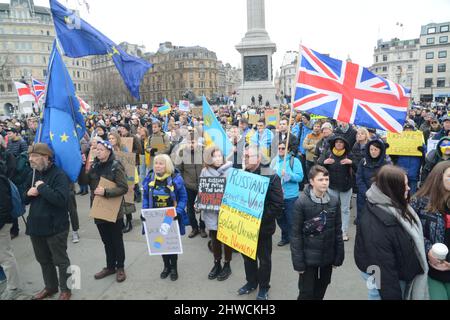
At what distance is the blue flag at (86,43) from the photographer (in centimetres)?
570

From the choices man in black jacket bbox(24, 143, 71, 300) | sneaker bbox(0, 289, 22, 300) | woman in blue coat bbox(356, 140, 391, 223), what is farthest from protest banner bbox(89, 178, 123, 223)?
woman in blue coat bbox(356, 140, 391, 223)

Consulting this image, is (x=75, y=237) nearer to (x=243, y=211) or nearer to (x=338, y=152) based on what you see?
(x=243, y=211)

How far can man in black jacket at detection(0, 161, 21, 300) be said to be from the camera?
14.1 feet

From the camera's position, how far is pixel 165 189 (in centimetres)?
466

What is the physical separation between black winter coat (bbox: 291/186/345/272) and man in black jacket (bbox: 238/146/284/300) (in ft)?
1.74

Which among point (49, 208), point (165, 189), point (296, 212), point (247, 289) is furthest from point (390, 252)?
point (49, 208)

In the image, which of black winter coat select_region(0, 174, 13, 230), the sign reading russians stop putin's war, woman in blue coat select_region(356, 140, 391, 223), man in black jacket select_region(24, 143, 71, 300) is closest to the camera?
the sign reading russians stop putin's war

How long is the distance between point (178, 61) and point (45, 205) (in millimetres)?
107014

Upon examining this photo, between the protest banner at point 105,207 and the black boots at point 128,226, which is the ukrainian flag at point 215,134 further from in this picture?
the black boots at point 128,226

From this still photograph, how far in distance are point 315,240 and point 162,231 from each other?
2247mm

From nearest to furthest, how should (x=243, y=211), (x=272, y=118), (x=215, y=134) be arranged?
(x=243, y=211)
(x=215, y=134)
(x=272, y=118)

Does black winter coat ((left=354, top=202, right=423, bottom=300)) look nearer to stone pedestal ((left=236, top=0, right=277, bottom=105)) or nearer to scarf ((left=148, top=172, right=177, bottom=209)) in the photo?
scarf ((left=148, top=172, right=177, bottom=209))

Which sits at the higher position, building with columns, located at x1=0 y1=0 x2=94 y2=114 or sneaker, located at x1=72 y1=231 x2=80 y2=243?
building with columns, located at x1=0 y1=0 x2=94 y2=114

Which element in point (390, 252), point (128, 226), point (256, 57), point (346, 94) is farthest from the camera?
point (256, 57)
